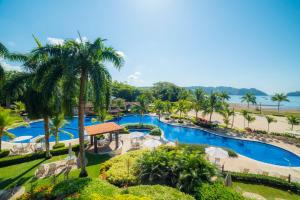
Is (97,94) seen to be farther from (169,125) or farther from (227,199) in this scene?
(169,125)

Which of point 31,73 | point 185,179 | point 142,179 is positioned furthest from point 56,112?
point 185,179

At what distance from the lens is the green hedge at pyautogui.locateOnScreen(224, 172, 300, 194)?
11.3m

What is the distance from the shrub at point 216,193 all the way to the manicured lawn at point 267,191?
4.15 m

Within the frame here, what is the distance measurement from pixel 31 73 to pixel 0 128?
559 cm

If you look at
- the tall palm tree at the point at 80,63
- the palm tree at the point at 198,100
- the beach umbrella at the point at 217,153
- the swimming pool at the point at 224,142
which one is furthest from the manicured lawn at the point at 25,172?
the palm tree at the point at 198,100

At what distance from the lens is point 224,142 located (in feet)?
78.0

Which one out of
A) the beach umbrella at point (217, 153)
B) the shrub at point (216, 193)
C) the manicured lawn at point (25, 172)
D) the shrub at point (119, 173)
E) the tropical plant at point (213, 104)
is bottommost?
the manicured lawn at point (25, 172)

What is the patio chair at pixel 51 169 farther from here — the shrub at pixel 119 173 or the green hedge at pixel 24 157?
the green hedge at pixel 24 157

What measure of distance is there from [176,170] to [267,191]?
6.68 m

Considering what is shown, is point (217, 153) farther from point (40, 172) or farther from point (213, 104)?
point (213, 104)

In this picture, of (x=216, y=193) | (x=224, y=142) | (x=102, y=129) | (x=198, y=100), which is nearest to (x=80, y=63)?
(x=102, y=129)

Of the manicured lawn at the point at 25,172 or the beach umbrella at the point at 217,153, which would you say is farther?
the beach umbrella at the point at 217,153

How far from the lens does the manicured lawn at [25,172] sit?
10909mm

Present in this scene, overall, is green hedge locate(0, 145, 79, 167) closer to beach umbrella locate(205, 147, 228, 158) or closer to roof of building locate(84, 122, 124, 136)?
roof of building locate(84, 122, 124, 136)
